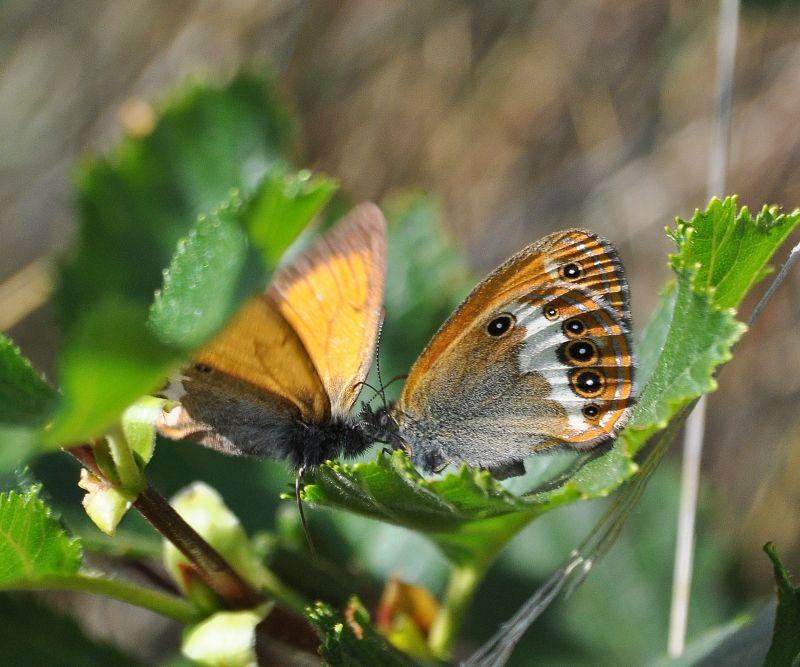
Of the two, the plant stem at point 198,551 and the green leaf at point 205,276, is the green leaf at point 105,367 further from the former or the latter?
the plant stem at point 198,551

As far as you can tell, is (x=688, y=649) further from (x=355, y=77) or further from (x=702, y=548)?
(x=355, y=77)

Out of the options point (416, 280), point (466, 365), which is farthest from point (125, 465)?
point (416, 280)

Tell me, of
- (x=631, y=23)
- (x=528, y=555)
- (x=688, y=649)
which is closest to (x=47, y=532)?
(x=688, y=649)

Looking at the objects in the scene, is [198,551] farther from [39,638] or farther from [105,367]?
[105,367]

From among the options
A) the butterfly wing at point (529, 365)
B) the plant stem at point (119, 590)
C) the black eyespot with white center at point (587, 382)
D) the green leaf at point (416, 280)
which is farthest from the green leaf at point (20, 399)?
the green leaf at point (416, 280)

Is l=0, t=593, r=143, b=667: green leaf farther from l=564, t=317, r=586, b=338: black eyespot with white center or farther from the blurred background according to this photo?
the blurred background
